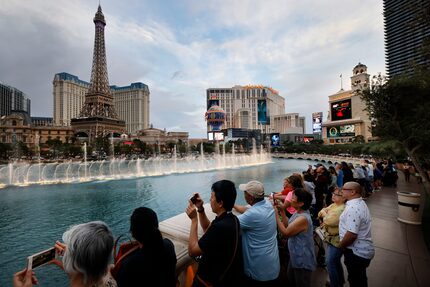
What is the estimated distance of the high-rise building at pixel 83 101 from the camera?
144 metres

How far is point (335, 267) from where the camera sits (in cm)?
305

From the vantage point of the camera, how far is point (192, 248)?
196cm

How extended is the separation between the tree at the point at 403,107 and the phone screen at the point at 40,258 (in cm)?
1060

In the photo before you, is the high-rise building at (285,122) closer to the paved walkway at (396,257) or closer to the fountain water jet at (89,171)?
the fountain water jet at (89,171)

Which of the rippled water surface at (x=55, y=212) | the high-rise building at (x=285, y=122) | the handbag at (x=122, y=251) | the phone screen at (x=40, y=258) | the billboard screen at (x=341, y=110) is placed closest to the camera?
the phone screen at (x=40, y=258)

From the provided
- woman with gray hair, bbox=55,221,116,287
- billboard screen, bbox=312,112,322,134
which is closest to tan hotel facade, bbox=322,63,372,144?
billboard screen, bbox=312,112,322,134

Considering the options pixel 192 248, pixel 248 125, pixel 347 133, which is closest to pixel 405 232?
pixel 192 248

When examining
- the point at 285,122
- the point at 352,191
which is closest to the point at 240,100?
the point at 285,122

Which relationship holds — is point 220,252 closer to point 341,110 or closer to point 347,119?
point 347,119

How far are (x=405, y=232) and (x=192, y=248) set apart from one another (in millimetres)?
6328

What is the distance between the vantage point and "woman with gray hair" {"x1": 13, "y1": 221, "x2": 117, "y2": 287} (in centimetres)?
139

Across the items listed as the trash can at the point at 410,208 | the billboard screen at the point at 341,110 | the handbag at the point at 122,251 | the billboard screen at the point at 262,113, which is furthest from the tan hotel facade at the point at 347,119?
the handbag at the point at 122,251

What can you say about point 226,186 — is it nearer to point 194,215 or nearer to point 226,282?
point 194,215

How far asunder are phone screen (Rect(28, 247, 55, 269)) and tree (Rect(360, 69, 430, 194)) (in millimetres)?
10602
